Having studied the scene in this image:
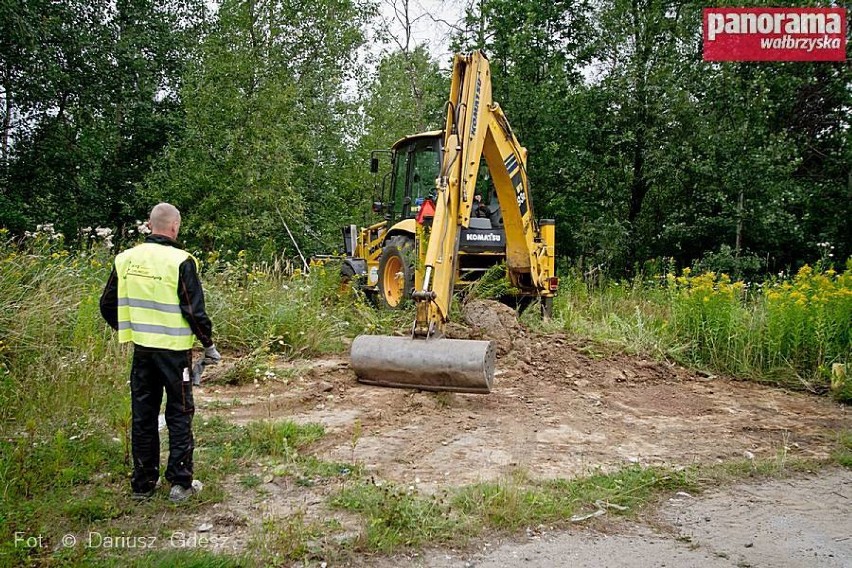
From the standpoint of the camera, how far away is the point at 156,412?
422 cm

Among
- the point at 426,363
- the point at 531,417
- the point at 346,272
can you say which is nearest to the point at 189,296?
the point at 426,363

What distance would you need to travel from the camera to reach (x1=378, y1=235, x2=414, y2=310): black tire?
32.7 feet

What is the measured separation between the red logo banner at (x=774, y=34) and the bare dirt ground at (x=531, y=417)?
982cm

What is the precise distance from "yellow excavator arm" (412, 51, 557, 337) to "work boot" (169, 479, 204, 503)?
118 inches

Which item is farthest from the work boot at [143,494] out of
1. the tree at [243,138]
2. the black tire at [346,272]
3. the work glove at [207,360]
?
the tree at [243,138]

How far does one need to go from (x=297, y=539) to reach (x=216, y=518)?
0.63 metres

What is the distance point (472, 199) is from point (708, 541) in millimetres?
4737

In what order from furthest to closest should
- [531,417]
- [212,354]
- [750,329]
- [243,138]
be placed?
[243,138] < [750,329] < [531,417] < [212,354]

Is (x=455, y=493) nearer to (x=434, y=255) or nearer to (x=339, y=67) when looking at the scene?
(x=434, y=255)

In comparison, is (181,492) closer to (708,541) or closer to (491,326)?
(708,541)

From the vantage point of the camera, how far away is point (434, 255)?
700cm

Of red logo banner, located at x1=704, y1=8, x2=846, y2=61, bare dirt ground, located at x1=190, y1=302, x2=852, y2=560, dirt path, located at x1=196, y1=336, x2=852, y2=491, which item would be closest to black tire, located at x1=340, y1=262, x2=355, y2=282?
bare dirt ground, located at x1=190, y1=302, x2=852, y2=560

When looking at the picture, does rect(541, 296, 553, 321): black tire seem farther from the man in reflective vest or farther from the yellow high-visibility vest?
the yellow high-visibility vest

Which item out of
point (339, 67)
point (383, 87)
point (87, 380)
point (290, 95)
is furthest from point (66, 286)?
point (383, 87)
